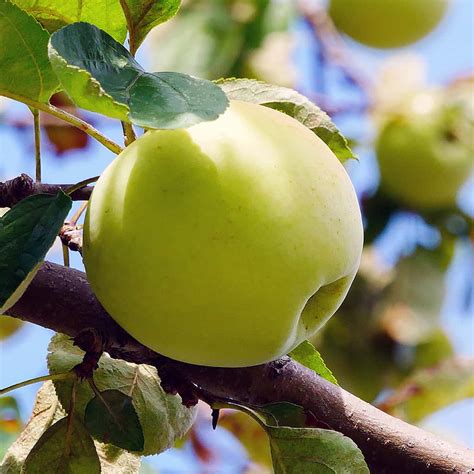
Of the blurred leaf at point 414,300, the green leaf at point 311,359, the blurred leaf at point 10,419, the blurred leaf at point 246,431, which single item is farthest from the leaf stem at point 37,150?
the blurred leaf at point 414,300

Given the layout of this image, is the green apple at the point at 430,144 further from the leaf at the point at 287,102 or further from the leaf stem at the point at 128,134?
the leaf stem at the point at 128,134

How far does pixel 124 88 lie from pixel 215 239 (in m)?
0.12

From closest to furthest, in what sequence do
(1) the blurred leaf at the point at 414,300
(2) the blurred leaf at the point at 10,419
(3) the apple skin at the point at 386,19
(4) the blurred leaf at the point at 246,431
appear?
(2) the blurred leaf at the point at 10,419 < (4) the blurred leaf at the point at 246,431 < (1) the blurred leaf at the point at 414,300 < (3) the apple skin at the point at 386,19

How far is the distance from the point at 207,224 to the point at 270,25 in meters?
2.19

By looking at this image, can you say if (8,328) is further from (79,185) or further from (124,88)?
(124,88)

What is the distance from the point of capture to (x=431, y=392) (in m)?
2.04

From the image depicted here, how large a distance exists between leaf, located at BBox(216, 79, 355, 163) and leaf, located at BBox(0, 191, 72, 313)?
0.19 m

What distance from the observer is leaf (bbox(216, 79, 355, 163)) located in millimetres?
759

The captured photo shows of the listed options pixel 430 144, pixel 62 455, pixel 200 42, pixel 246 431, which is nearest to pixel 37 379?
pixel 62 455

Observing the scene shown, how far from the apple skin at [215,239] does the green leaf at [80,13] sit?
0.51 ft

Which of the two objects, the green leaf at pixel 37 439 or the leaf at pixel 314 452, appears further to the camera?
the green leaf at pixel 37 439

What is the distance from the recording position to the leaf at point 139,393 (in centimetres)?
74

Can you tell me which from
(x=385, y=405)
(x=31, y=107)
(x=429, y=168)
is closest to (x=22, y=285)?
(x=31, y=107)

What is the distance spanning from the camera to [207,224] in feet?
1.88
